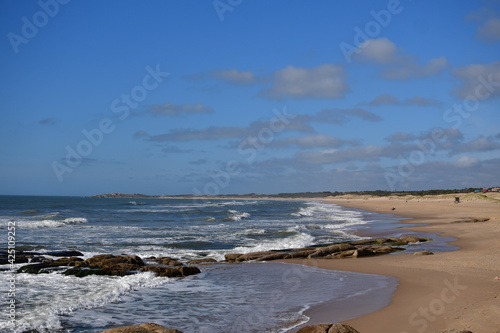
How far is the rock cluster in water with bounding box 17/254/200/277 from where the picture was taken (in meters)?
14.7

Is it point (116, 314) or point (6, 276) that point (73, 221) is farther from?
point (116, 314)

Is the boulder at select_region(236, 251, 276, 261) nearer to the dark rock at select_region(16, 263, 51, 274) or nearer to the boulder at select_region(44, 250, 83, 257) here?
the boulder at select_region(44, 250, 83, 257)

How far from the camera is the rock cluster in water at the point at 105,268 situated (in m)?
14.7

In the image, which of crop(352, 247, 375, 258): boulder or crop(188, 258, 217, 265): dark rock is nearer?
crop(188, 258, 217, 265): dark rock

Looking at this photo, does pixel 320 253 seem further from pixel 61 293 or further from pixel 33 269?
pixel 33 269

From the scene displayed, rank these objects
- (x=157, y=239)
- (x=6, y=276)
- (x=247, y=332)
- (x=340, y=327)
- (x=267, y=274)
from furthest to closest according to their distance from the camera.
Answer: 1. (x=157, y=239)
2. (x=267, y=274)
3. (x=6, y=276)
4. (x=247, y=332)
5. (x=340, y=327)

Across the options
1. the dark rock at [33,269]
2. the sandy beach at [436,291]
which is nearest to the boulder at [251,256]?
the sandy beach at [436,291]

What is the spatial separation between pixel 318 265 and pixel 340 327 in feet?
34.7

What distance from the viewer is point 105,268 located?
589 inches

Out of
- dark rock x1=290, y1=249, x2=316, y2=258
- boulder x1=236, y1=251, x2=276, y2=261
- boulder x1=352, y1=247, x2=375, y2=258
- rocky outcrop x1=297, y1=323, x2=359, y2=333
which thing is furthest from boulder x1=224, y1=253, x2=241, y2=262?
rocky outcrop x1=297, y1=323, x2=359, y2=333

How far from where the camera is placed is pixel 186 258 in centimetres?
1939

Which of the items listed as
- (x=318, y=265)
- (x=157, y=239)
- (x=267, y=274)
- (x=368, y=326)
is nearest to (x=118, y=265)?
(x=267, y=274)

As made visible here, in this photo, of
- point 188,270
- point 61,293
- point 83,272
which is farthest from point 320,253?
point 61,293

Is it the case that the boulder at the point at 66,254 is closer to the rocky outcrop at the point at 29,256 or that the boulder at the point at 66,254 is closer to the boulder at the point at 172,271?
the rocky outcrop at the point at 29,256
